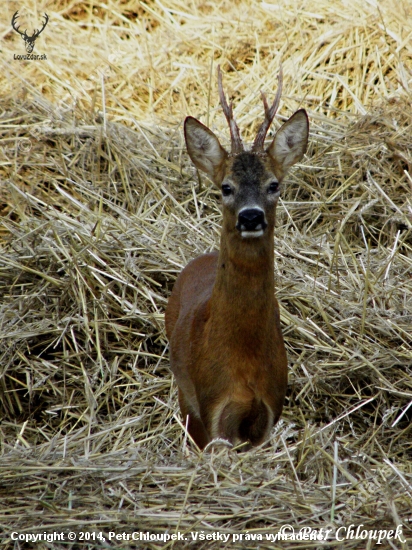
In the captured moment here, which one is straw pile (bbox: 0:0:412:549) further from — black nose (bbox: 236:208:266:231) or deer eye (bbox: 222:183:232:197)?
deer eye (bbox: 222:183:232:197)

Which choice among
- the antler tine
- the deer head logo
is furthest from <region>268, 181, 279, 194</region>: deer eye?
the antler tine

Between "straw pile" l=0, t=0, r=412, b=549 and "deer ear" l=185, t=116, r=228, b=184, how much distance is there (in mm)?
1441

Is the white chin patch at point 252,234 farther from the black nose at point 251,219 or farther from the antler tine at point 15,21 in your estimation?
the antler tine at point 15,21

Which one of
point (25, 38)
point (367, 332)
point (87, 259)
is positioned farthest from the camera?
point (25, 38)

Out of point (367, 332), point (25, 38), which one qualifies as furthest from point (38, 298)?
point (25, 38)

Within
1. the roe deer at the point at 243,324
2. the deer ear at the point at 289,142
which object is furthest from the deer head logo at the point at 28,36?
the roe deer at the point at 243,324

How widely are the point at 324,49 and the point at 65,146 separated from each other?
279cm

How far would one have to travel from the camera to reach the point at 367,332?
6.18 metres

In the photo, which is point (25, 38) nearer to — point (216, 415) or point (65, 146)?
point (65, 146)

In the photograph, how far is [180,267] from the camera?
22.1 feet

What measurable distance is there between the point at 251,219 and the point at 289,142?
0.95 meters

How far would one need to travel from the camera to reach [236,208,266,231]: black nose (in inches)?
186

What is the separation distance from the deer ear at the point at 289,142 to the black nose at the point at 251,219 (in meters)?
0.69

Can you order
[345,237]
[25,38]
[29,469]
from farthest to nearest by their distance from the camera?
[25,38] < [345,237] < [29,469]
